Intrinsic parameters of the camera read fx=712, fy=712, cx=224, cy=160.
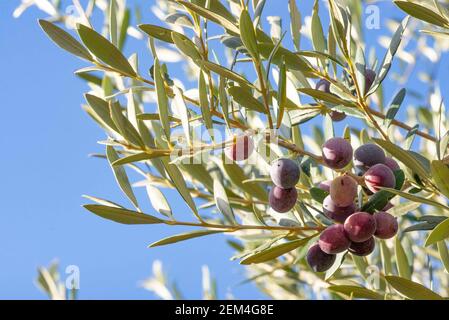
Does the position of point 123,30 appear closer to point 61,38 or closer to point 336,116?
point 61,38

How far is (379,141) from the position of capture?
1057mm

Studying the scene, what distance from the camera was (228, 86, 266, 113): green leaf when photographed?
117 cm

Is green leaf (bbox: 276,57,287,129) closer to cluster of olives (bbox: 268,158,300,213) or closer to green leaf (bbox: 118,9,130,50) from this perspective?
cluster of olives (bbox: 268,158,300,213)

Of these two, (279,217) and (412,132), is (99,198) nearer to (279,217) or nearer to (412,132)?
(279,217)

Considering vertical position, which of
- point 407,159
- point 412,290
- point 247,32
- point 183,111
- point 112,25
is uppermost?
point 112,25

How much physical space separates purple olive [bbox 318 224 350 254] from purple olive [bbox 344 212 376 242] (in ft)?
0.04

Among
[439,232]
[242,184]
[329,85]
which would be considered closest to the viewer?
[439,232]

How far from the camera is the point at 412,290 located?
121 cm

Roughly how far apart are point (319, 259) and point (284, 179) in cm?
17

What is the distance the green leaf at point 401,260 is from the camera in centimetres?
162

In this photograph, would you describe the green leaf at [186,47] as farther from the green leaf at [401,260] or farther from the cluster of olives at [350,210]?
the green leaf at [401,260]

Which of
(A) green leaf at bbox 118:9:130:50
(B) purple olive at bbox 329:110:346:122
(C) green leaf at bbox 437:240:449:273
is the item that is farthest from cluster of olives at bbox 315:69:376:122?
(A) green leaf at bbox 118:9:130:50

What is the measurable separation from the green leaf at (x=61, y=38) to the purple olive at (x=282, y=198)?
46 centimetres

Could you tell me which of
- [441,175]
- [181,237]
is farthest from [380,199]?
[181,237]
